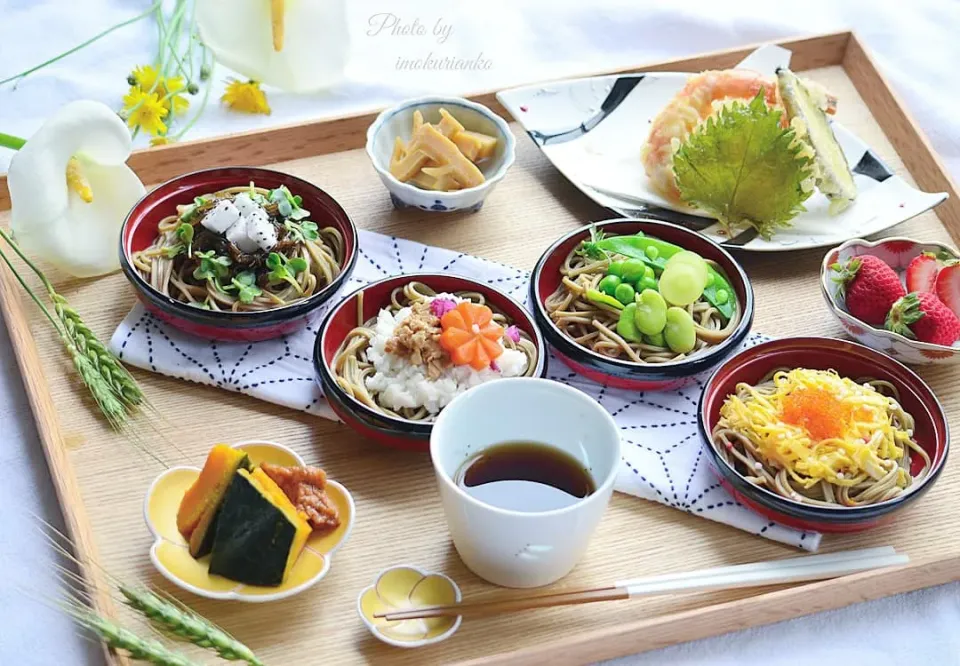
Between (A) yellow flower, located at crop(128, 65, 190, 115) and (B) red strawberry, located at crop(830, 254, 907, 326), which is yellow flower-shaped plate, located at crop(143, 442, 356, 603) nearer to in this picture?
(B) red strawberry, located at crop(830, 254, 907, 326)

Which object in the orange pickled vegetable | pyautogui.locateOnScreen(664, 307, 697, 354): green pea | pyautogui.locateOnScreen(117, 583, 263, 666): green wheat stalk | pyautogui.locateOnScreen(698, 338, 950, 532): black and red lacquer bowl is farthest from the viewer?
pyautogui.locateOnScreen(664, 307, 697, 354): green pea

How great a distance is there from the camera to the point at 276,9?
3260 millimetres

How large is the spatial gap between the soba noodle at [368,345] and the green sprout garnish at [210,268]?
12.9 inches

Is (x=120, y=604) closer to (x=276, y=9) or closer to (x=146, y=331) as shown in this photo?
(x=146, y=331)

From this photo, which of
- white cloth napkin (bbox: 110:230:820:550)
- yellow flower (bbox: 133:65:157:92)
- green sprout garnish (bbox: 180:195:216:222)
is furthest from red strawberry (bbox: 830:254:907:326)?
yellow flower (bbox: 133:65:157:92)

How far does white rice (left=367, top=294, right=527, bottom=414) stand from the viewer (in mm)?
2332

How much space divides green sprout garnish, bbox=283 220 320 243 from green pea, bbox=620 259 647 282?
0.75 m

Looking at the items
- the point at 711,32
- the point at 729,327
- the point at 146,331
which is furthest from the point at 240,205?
the point at 711,32

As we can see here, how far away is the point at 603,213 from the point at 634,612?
1.28m

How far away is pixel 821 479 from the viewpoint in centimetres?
221

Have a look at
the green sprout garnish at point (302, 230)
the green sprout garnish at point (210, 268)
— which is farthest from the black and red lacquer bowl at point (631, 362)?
the green sprout garnish at point (210, 268)

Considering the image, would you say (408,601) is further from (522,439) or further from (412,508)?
(522,439)

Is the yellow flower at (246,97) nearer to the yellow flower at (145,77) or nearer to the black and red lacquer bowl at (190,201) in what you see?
the yellow flower at (145,77)

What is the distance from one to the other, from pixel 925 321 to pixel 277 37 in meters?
1.99
